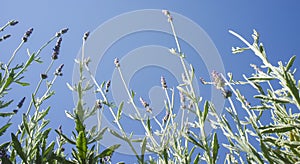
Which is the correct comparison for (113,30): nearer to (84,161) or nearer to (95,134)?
(95,134)

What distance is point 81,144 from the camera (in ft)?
2.24

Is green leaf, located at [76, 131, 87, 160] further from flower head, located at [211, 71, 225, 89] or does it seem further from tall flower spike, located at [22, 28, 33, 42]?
tall flower spike, located at [22, 28, 33, 42]

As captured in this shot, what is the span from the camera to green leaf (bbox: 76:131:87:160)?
674 millimetres

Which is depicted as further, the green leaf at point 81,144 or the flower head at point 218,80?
the flower head at point 218,80

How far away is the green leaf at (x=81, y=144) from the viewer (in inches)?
26.5

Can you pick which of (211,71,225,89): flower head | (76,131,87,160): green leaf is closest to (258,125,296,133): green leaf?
→ (211,71,225,89): flower head

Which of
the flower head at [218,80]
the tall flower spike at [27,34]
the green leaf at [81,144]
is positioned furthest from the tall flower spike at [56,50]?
the green leaf at [81,144]

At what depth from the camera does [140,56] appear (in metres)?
1.35

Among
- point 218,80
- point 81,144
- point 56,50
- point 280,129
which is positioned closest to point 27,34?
point 56,50

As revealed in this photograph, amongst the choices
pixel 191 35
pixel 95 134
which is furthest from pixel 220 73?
pixel 95 134

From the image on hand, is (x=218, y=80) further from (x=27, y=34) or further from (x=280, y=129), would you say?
(x=27, y=34)

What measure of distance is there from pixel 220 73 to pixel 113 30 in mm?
431

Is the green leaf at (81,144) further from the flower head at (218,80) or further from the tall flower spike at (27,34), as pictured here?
the tall flower spike at (27,34)

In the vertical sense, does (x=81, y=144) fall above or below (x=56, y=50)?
below
